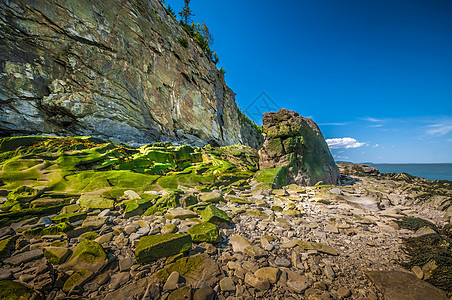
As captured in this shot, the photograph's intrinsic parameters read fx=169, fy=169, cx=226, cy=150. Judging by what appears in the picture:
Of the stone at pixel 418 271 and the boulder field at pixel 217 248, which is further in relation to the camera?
the stone at pixel 418 271

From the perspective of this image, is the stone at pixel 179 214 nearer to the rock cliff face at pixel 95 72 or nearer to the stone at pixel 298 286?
the stone at pixel 298 286

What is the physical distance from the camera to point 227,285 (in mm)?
2080

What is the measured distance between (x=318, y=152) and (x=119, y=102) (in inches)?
636

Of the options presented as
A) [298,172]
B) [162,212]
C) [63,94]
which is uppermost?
[63,94]

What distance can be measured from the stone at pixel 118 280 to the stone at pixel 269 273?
170 cm

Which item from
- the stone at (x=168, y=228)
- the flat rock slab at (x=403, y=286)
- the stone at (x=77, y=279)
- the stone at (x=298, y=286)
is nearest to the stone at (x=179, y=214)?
the stone at (x=168, y=228)

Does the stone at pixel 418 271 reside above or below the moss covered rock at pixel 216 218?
below

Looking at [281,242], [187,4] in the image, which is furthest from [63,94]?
[187,4]

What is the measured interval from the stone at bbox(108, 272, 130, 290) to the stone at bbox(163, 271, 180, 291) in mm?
559

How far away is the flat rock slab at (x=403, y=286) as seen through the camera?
1984 millimetres

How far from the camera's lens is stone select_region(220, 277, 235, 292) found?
6.68ft

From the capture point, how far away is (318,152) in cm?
1070

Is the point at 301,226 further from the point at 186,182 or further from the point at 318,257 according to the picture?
the point at 186,182

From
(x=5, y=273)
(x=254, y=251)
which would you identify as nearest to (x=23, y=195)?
(x=5, y=273)
